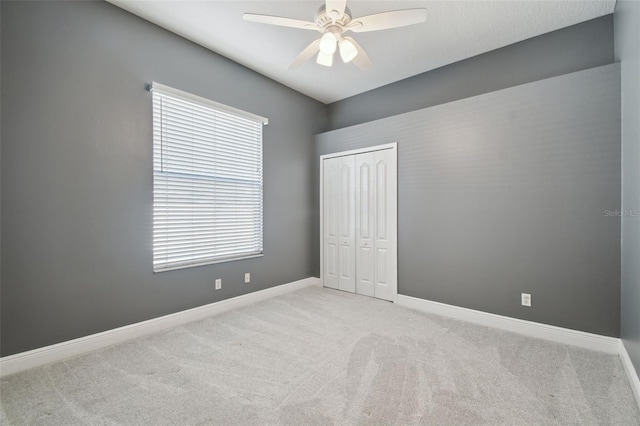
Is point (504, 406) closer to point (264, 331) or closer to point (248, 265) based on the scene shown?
point (264, 331)

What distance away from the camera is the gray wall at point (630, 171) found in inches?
72.4

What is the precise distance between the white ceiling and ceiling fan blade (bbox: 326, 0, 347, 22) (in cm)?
72

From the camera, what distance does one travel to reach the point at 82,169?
2.35 meters

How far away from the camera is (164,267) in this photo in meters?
2.86

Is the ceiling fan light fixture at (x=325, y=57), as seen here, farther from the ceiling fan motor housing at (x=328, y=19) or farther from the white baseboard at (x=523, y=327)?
the white baseboard at (x=523, y=327)

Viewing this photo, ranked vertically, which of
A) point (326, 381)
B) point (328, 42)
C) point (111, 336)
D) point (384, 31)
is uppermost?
point (384, 31)

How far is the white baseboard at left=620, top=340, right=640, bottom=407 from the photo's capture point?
177 centimetres

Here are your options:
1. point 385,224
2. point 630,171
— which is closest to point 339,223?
point 385,224

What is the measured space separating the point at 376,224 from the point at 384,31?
2.27 m

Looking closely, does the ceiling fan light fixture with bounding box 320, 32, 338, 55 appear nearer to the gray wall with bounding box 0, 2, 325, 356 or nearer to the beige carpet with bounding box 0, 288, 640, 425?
the gray wall with bounding box 0, 2, 325, 356

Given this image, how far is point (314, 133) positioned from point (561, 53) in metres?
3.15

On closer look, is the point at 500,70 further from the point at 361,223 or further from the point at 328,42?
the point at 361,223

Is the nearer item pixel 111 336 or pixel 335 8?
pixel 335 8

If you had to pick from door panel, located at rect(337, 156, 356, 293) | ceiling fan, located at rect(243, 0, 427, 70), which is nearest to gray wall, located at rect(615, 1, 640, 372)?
ceiling fan, located at rect(243, 0, 427, 70)
